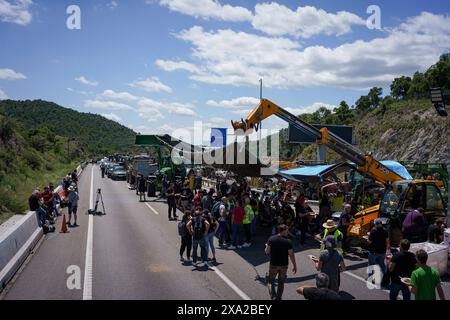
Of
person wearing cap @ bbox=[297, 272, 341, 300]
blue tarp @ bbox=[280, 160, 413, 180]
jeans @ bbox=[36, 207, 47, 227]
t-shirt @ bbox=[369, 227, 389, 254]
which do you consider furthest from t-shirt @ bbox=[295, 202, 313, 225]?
jeans @ bbox=[36, 207, 47, 227]

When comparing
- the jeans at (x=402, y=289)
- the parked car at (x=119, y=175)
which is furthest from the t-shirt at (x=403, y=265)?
the parked car at (x=119, y=175)

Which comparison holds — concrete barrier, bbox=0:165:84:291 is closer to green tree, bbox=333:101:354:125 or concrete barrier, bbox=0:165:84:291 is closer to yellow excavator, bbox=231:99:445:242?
yellow excavator, bbox=231:99:445:242

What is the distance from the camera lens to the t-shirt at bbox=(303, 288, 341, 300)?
5.72 metres

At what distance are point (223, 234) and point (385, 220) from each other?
5069 millimetres

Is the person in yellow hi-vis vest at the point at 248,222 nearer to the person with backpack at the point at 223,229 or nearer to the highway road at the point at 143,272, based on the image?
the highway road at the point at 143,272

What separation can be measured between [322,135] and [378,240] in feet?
22.8

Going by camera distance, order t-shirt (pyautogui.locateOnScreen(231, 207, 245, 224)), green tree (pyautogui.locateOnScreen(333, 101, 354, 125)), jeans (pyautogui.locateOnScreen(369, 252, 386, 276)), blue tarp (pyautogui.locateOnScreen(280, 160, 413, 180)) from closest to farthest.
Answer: jeans (pyautogui.locateOnScreen(369, 252, 386, 276)), t-shirt (pyautogui.locateOnScreen(231, 207, 245, 224)), blue tarp (pyautogui.locateOnScreen(280, 160, 413, 180)), green tree (pyautogui.locateOnScreen(333, 101, 354, 125))

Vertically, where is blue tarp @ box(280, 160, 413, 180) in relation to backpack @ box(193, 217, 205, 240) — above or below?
above

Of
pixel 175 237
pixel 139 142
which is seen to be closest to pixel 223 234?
pixel 175 237

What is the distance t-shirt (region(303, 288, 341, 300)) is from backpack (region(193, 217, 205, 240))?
5823mm

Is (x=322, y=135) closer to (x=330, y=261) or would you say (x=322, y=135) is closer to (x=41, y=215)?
(x=330, y=261)

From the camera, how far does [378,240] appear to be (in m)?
9.48

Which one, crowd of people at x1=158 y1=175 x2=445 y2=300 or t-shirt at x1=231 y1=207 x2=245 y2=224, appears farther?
t-shirt at x1=231 y1=207 x2=245 y2=224
